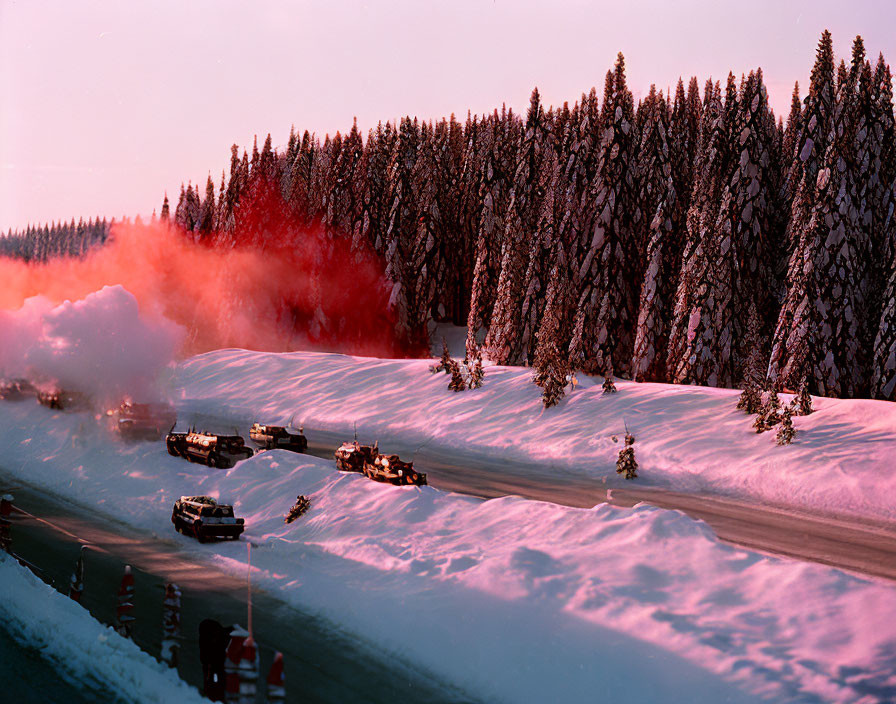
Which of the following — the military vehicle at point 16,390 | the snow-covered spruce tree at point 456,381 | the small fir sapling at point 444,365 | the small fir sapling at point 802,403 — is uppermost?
the small fir sapling at point 802,403

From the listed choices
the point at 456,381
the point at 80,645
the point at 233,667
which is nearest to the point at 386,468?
the point at 80,645

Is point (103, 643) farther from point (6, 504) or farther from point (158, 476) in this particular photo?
point (158, 476)

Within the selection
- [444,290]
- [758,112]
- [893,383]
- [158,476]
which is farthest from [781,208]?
[158,476]

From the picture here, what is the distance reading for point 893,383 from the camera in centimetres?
3647

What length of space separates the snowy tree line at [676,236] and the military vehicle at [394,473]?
49.0 feet

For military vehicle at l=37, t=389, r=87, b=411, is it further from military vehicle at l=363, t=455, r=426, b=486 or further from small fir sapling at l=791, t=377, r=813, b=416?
small fir sapling at l=791, t=377, r=813, b=416

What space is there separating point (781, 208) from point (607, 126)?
65.5 feet

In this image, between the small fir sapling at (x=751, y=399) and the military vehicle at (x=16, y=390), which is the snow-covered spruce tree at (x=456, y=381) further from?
the military vehicle at (x=16, y=390)

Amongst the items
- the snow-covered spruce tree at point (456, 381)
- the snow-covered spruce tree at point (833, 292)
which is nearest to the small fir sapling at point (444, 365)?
the snow-covered spruce tree at point (456, 381)

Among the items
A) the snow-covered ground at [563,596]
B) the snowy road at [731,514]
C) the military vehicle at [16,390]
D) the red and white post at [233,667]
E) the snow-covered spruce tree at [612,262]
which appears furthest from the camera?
the snow-covered spruce tree at [612,262]

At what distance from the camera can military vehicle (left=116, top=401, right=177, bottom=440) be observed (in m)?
34.1

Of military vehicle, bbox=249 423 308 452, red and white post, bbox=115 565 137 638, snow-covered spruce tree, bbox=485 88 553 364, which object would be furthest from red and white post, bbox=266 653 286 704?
snow-covered spruce tree, bbox=485 88 553 364

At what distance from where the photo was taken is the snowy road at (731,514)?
19125 millimetres

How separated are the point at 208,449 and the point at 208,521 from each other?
364 inches
